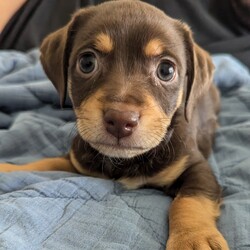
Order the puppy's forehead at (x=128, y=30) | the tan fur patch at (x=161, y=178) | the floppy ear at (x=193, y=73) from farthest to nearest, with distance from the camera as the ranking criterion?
the floppy ear at (x=193, y=73) < the tan fur patch at (x=161, y=178) < the puppy's forehead at (x=128, y=30)

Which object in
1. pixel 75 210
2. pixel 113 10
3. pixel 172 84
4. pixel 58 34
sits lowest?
pixel 75 210

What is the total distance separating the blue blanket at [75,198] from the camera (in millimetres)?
1534

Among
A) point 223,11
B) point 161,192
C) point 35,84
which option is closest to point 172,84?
point 161,192

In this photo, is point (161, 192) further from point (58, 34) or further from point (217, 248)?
point (58, 34)

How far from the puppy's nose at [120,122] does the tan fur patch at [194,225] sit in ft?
1.31

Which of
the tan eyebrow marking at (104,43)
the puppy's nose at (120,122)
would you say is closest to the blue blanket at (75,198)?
the puppy's nose at (120,122)

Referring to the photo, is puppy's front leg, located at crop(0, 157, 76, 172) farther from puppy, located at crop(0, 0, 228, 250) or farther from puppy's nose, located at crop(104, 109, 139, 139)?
puppy's nose, located at crop(104, 109, 139, 139)

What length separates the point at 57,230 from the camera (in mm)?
1558

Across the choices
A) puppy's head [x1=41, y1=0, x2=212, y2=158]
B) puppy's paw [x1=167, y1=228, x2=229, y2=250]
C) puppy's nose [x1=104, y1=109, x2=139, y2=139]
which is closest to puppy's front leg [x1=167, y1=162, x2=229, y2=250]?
puppy's paw [x1=167, y1=228, x2=229, y2=250]

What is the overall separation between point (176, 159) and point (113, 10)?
773 millimetres

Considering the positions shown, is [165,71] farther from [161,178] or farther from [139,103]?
[161,178]

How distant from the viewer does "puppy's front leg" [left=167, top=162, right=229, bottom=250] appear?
62.8 inches

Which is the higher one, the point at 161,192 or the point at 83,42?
the point at 83,42

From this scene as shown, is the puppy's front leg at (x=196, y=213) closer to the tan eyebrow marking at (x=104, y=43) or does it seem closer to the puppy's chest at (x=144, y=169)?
the puppy's chest at (x=144, y=169)
